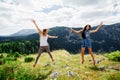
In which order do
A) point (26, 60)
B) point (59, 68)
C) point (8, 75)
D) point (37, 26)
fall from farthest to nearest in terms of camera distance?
1. point (26, 60)
2. point (37, 26)
3. point (59, 68)
4. point (8, 75)

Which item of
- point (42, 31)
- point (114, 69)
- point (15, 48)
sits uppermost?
point (42, 31)

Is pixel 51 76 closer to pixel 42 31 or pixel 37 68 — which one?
pixel 37 68

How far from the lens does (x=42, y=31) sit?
17.9 metres

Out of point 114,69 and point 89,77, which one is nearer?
point 89,77

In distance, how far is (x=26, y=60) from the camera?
20938 mm

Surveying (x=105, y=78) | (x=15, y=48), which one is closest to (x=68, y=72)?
(x=105, y=78)

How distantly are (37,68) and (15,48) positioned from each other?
473 feet

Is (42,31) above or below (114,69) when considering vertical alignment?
above

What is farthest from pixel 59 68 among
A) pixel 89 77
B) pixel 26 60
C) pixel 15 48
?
pixel 15 48

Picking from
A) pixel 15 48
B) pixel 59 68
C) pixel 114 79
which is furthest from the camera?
pixel 15 48

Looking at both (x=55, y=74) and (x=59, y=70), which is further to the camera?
(x=59, y=70)

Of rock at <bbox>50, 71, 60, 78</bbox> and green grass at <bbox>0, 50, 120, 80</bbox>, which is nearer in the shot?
green grass at <bbox>0, 50, 120, 80</bbox>

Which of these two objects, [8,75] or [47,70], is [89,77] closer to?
[47,70]

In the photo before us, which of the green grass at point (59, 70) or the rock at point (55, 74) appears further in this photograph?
the rock at point (55, 74)
